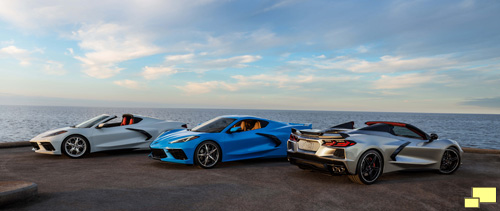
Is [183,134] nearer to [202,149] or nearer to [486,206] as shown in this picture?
[202,149]

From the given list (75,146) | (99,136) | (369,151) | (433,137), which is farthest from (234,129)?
(75,146)

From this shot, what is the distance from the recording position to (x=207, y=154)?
27.5 feet

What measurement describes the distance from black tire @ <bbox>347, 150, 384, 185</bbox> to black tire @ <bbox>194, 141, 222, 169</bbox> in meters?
3.23

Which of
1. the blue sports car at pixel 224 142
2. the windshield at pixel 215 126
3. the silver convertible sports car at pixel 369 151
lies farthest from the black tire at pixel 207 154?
the silver convertible sports car at pixel 369 151

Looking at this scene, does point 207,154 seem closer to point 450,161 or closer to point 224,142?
point 224,142

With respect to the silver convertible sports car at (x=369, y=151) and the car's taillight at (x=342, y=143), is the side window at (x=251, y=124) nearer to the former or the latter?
→ the silver convertible sports car at (x=369, y=151)

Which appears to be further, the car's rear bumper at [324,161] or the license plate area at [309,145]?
the license plate area at [309,145]

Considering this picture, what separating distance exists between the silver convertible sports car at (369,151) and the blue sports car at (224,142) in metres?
1.61

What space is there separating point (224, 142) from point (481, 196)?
17.5ft

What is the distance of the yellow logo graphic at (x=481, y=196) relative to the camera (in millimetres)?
5488

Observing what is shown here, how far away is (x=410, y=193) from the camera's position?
6.09 metres

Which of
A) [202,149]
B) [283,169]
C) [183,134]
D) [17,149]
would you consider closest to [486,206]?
[283,169]

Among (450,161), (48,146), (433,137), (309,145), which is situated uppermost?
(433,137)

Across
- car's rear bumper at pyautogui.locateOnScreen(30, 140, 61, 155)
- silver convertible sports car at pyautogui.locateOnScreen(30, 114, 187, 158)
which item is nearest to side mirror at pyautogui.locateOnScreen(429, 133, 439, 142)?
silver convertible sports car at pyautogui.locateOnScreen(30, 114, 187, 158)
